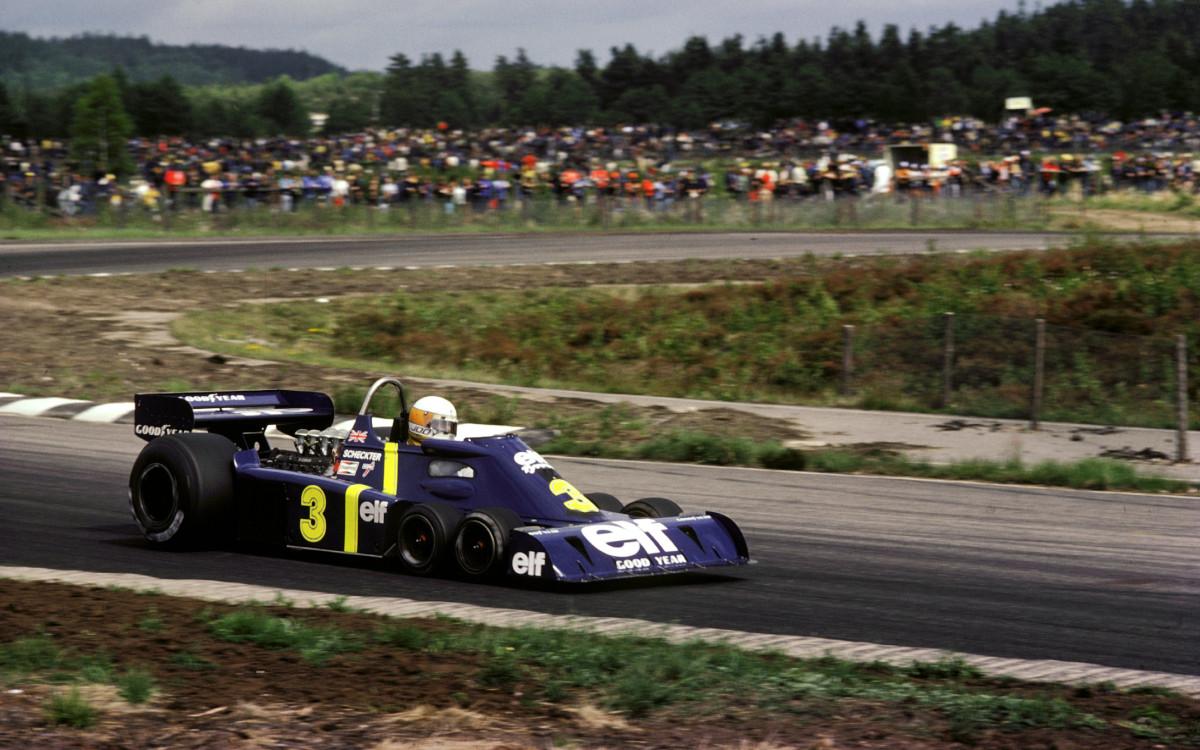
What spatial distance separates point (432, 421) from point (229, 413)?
210 centimetres

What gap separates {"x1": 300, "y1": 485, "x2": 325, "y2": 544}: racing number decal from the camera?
9.91m

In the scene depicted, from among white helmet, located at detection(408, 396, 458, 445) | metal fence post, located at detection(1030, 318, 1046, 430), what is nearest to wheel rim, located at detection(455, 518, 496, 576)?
white helmet, located at detection(408, 396, 458, 445)

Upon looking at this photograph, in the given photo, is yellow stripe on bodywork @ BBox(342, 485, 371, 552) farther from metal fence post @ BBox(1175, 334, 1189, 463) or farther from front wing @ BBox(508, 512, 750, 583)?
metal fence post @ BBox(1175, 334, 1189, 463)

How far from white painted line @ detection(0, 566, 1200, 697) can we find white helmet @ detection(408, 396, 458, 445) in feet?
4.32

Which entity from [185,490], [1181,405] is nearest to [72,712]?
[185,490]

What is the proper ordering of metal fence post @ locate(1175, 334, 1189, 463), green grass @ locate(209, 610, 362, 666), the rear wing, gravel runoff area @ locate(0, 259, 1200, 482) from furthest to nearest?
gravel runoff area @ locate(0, 259, 1200, 482)
metal fence post @ locate(1175, 334, 1189, 463)
the rear wing
green grass @ locate(209, 610, 362, 666)

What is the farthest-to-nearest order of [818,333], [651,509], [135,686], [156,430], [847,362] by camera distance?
[818,333] < [847,362] < [156,430] < [651,509] < [135,686]

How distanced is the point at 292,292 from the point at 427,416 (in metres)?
19.1

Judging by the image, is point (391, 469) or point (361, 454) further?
point (361, 454)

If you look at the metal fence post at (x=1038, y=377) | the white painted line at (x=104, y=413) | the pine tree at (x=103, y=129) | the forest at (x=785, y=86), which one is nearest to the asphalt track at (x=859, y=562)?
the white painted line at (x=104, y=413)

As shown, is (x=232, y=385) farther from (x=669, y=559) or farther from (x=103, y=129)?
(x=103, y=129)

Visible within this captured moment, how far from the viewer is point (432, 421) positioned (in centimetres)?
976

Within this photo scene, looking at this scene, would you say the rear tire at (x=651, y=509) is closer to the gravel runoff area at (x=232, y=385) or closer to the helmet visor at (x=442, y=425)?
the helmet visor at (x=442, y=425)

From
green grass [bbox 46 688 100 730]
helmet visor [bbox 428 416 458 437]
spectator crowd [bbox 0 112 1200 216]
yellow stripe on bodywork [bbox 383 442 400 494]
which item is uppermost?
spectator crowd [bbox 0 112 1200 216]
